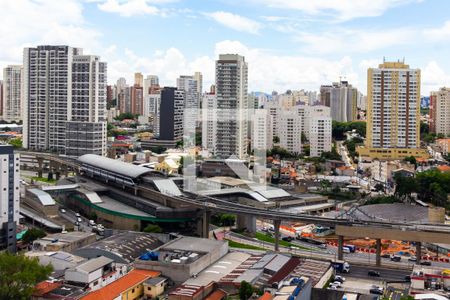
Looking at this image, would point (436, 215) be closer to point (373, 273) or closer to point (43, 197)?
point (373, 273)

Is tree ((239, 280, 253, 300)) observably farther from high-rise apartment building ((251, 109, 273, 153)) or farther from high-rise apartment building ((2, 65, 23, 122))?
high-rise apartment building ((2, 65, 23, 122))

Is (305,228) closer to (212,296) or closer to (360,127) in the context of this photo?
(212,296)

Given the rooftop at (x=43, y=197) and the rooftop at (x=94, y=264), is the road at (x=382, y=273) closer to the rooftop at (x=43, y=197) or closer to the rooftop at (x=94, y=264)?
the rooftop at (x=94, y=264)

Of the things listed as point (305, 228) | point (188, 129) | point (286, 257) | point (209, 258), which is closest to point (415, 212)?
point (305, 228)

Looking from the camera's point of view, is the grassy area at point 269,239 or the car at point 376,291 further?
the grassy area at point 269,239

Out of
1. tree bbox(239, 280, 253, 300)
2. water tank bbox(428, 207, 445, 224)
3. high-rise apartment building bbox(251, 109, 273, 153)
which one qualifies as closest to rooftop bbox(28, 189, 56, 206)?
tree bbox(239, 280, 253, 300)

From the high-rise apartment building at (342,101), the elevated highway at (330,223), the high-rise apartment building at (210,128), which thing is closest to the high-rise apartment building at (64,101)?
the high-rise apartment building at (210,128)

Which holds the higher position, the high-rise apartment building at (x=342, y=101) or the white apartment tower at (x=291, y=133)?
the high-rise apartment building at (x=342, y=101)
